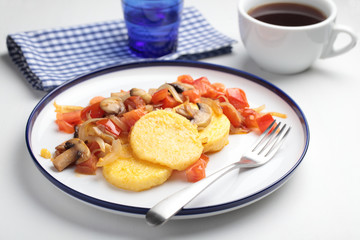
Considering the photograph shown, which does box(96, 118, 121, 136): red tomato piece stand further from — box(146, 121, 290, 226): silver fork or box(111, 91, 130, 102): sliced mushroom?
box(146, 121, 290, 226): silver fork

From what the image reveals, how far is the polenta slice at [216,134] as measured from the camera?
2.91m

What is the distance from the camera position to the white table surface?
2.61 m

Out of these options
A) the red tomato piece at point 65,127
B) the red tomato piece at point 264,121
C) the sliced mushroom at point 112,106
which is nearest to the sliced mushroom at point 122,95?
the sliced mushroom at point 112,106

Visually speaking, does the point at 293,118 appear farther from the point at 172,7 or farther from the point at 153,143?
the point at 172,7

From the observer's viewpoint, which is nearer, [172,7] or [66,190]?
[66,190]

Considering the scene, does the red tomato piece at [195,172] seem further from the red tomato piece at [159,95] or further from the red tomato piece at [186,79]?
the red tomato piece at [186,79]

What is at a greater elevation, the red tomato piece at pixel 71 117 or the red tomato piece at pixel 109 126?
the red tomato piece at pixel 109 126

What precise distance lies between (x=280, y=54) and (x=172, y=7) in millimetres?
985

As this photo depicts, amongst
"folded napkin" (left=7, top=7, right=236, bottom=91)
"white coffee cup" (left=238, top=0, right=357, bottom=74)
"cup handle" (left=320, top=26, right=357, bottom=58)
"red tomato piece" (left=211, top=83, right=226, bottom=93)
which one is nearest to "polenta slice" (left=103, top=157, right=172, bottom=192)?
"red tomato piece" (left=211, top=83, right=226, bottom=93)

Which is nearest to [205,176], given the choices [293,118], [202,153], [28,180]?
[202,153]

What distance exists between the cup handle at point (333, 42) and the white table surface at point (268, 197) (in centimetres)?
20

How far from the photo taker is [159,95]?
10.5 ft

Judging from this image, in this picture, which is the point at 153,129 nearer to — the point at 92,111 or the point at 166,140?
the point at 166,140

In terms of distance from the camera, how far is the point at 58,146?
2.88 meters
